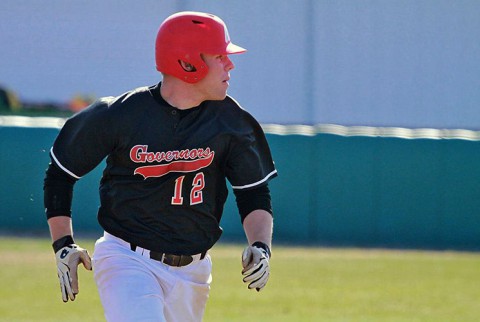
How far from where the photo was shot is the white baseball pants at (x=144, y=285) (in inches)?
171

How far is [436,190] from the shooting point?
1316 cm

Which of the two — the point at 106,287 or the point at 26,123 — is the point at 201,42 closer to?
the point at 106,287

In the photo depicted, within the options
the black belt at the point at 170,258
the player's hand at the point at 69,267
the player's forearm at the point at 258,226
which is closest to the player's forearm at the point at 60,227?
the player's hand at the point at 69,267

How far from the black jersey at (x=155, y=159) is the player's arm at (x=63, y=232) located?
0.07 meters

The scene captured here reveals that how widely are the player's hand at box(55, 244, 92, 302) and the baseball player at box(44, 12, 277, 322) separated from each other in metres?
0.01

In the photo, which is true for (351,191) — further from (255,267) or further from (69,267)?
(69,267)

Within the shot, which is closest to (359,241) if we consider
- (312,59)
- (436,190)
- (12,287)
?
(436,190)

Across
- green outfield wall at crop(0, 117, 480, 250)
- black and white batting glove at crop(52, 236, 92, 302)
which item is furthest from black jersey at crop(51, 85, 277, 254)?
green outfield wall at crop(0, 117, 480, 250)

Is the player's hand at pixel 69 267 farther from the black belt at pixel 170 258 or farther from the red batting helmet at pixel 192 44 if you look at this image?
the red batting helmet at pixel 192 44

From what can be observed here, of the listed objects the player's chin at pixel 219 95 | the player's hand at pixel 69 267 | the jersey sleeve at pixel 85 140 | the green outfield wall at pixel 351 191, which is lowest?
the green outfield wall at pixel 351 191

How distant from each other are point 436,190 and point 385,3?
112 inches

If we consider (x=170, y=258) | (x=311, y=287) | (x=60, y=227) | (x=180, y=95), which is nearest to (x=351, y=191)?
(x=311, y=287)

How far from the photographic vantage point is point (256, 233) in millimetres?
4832

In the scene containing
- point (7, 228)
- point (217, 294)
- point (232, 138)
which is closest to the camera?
point (232, 138)
